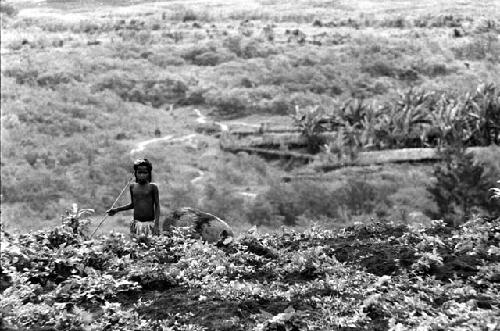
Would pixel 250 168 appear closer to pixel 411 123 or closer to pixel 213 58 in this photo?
pixel 411 123

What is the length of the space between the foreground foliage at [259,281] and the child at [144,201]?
438mm

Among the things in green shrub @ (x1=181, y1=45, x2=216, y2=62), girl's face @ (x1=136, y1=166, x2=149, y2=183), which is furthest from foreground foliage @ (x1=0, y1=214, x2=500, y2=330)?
green shrub @ (x1=181, y1=45, x2=216, y2=62)

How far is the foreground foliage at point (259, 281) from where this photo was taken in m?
4.23

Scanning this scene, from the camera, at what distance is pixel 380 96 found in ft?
79.0

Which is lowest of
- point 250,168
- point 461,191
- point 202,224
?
point 250,168

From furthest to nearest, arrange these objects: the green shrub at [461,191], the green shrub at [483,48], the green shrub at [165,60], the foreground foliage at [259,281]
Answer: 1. the green shrub at [165,60]
2. the green shrub at [483,48]
3. the green shrub at [461,191]
4. the foreground foliage at [259,281]

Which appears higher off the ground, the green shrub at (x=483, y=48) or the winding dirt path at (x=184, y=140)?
the green shrub at (x=483, y=48)

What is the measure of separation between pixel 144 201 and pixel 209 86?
1988 centimetres

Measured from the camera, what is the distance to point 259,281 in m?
5.32

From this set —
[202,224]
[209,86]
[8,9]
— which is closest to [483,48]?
[209,86]

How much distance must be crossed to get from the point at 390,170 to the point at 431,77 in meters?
11.5


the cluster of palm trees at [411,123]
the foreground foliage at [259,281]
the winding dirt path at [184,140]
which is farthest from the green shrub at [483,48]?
the foreground foliage at [259,281]

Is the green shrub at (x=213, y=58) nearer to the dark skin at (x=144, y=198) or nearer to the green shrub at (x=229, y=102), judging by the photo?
the green shrub at (x=229, y=102)

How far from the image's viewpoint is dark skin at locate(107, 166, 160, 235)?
6.71 meters
